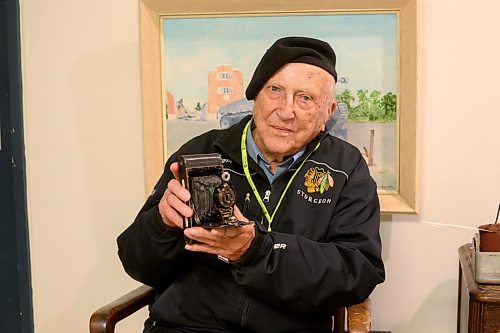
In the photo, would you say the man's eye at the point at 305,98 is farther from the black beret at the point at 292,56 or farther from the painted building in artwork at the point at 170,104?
the painted building in artwork at the point at 170,104

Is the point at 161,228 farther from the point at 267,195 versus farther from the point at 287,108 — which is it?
the point at 287,108

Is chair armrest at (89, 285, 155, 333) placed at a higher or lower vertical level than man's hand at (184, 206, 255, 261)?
lower

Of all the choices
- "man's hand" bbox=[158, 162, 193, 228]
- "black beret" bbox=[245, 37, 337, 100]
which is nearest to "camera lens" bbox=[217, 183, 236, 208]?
"man's hand" bbox=[158, 162, 193, 228]

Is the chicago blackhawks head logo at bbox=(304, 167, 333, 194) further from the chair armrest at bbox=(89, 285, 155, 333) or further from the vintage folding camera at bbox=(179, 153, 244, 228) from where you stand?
the chair armrest at bbox=(89, 285, 155, 333)

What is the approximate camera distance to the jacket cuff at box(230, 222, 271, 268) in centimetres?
167

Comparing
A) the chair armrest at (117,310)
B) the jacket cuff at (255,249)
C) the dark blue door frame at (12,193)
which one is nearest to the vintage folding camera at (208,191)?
the jacket cuff at (255,249)

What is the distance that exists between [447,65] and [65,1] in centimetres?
126

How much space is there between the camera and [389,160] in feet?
7.39

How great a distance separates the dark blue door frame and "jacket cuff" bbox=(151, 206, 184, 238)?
0.87m

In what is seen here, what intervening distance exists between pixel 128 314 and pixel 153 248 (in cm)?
18

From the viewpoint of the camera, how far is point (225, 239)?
160 cm

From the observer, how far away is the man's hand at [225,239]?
5.15 feet

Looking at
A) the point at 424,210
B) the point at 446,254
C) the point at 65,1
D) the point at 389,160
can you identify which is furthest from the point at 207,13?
the point at 446,254

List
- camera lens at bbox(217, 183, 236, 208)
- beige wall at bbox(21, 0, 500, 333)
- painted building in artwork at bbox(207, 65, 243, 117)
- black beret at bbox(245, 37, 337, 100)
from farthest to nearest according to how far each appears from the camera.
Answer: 1. painted building in artwork at bbox(207, 65, 243, 117)
2. beige wall at bbox(21, 0, 500, 333)
3. black beret at bbox(245, 37, 337, 100)
4. camera lens at bbox(217, 183, 236, 208)
